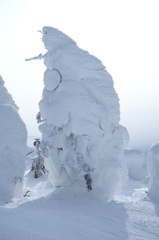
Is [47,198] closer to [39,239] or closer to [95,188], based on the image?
[95,188]

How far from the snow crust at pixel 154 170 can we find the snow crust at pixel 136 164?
13.7 metres

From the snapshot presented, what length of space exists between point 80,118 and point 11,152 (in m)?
4.19

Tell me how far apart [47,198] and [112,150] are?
4050mm

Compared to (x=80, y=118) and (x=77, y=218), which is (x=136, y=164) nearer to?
(x=80, y=118)

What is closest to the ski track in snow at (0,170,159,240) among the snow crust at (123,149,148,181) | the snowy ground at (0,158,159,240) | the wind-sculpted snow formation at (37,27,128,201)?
the snowy ground at (0,158,159,240)

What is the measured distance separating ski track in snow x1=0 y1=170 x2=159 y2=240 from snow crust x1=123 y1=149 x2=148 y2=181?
47.8ft

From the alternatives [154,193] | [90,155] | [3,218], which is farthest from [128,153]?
[3,218]

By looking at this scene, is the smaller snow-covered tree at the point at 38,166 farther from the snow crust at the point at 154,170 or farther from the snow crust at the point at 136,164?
the snow crust at the point at 154,170

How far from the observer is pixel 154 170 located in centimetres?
1486

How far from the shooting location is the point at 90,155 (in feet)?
43.8

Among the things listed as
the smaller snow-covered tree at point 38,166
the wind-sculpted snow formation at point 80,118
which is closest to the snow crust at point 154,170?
the wind-sculpted snow formation at point 80,118

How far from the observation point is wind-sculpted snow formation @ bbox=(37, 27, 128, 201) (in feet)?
43.9

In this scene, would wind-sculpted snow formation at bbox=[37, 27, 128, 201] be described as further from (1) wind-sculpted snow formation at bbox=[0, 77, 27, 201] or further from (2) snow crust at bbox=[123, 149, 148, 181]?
(2) snow crust at bbox=[123, 149, 148, 181]

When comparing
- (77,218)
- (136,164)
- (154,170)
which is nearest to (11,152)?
(77,218)
